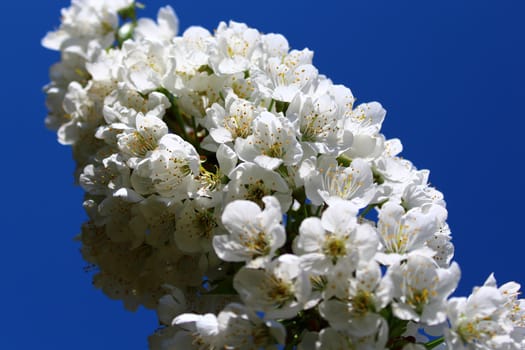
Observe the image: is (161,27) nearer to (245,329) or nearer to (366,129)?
(366,129)

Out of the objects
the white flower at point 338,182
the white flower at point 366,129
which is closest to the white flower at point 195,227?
the white flower at point 338,182

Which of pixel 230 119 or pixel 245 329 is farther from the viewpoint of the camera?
pixel 230 119

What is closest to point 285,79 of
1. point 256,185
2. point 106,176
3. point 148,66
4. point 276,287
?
point 256,185

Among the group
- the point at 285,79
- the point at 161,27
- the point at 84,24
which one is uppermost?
the point at 84,24

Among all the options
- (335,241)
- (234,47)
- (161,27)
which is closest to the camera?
(335,241)

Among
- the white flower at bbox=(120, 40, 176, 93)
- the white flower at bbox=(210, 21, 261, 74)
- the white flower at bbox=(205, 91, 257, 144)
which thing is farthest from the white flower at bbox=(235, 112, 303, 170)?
the white flower at bbox=(120, 40, 176, 93)

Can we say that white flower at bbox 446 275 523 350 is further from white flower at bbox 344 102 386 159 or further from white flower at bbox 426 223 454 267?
white flower at bbox 344 102 386 159

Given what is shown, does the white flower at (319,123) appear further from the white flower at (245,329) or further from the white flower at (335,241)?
the white flower at (245,329)
